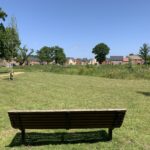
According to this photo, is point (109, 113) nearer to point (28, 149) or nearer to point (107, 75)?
point (28, 149)

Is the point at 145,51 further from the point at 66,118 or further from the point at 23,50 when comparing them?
the point at 66,118

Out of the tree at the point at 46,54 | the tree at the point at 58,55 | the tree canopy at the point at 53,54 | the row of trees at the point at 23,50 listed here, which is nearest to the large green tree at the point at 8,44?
the row of trees at the point at 23,50

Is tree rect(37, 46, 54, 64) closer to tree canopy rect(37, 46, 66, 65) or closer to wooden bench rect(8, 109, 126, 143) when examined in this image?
tree canopy rect(37, 46, 66, 65)

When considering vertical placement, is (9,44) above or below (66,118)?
above

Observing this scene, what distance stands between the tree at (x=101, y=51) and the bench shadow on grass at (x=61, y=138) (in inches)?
4744

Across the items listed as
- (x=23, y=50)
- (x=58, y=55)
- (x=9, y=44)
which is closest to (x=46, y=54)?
(x=58, y=55)

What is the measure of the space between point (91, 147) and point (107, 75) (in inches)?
1259

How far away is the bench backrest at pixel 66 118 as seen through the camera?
5699 millimetres

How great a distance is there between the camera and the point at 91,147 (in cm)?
593

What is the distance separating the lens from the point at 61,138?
6.64m

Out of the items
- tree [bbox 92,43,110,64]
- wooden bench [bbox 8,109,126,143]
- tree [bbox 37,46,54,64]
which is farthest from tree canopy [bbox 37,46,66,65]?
wooden bench [bbox 8,109,126,143]

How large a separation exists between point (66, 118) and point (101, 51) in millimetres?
121585

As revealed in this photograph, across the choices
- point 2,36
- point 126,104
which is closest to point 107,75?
point 2,36

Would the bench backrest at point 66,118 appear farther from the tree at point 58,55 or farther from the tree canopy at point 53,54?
the tree at point 58,55
